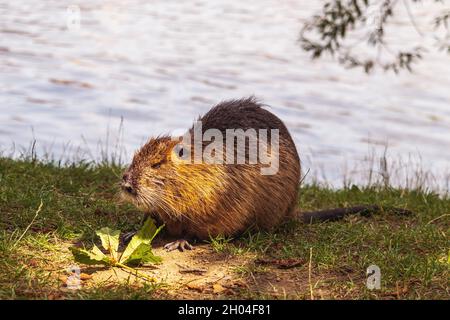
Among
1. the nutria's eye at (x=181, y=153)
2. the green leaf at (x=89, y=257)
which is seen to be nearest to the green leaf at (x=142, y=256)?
the green leaf at (x=89, y=257)

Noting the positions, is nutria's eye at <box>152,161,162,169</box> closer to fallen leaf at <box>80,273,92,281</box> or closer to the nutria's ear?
the nutria's ear

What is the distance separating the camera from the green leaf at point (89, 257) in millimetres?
3975

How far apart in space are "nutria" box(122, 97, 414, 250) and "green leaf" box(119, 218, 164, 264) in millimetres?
162

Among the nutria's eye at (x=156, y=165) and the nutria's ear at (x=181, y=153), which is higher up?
the nutria's ear at (x=181, y=153)

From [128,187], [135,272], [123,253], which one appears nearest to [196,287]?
[135,272]

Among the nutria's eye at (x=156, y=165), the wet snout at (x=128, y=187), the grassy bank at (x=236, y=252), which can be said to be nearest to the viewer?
the grassy bank at (x=236, y=252)

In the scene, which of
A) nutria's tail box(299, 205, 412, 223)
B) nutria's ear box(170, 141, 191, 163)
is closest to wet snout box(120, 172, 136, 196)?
nutria's ear box(170, 141, 191, 163)

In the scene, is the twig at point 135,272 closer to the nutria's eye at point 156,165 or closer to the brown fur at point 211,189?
the brown fur at point 211,189

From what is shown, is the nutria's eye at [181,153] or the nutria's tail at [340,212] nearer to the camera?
the nutria's eye at [181,153]

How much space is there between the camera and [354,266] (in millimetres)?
4199

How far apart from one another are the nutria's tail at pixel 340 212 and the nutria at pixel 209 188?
0.28 meters
